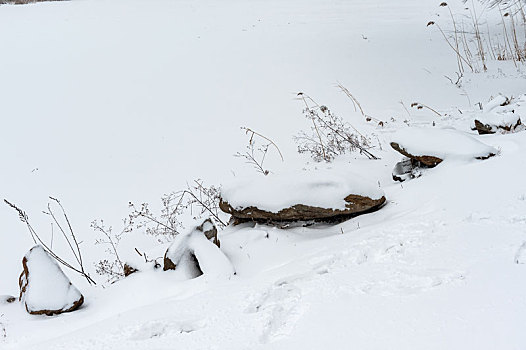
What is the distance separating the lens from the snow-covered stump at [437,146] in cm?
374

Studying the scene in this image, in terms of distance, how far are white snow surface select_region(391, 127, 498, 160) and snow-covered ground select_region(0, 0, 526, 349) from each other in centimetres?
22

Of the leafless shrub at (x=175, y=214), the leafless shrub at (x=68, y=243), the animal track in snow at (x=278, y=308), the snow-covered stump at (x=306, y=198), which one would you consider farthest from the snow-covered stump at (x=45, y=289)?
the snow-covered stump at (x=306, y=198)

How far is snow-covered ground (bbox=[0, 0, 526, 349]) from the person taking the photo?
2.05 metres

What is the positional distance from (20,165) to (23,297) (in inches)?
121

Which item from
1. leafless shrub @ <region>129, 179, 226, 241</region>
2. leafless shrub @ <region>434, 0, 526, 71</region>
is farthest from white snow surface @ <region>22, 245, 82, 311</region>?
leafless shrub @ <region>434, 0, 526, 71</region>

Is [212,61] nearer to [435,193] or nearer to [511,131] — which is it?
[511,131]

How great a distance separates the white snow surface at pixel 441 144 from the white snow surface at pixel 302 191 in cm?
72

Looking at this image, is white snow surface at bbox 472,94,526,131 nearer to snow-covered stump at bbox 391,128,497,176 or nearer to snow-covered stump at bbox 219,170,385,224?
snow-covered stump at bbox 391,128,497,176

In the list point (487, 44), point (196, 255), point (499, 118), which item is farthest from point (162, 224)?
point (487, 44)

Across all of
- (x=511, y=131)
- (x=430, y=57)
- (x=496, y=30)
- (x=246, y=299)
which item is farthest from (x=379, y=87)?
(x=246, y=299)

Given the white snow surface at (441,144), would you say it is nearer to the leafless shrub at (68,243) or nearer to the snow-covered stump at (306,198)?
the snow-covered stump at (306,198)

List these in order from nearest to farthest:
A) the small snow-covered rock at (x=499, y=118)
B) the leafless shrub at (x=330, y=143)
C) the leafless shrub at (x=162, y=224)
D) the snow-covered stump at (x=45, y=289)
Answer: the snow-covered stump at (x=45, y=289)
the leafless shrub at (x=162, y=224)
the small snow-covered rock at (x=499, y=118)
the leafless shrub at (x=330, y=143)

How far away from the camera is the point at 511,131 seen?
4.48 m

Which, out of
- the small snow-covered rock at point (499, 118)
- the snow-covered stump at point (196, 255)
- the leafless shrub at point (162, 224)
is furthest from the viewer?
the small snow-covered rock at point (499, 118)
